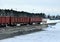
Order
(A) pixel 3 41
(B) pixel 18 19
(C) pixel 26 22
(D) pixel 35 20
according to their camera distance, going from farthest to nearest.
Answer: (D) pixel 35 20 → (C) pixel 26 22 → (B) pixel 18 19 → (A) pixel 3 41

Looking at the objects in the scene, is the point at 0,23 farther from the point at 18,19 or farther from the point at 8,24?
the point at 18,19

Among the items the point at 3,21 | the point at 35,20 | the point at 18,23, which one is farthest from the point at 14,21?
the point at 35,20

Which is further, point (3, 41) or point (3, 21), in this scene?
point (3, 21)

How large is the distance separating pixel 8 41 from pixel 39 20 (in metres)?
46.1

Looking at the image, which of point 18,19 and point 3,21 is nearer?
point 3,21

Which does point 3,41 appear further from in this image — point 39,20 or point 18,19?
point 39,20

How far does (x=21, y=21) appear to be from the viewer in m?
53.5

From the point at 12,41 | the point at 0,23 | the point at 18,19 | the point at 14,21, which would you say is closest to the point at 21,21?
the point at 18,19

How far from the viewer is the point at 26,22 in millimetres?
57188

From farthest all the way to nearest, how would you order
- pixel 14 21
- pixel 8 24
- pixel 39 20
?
1. pixel 39 20
2. pixel 14 21
3. pixel 8 24

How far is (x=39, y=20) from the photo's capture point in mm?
70062

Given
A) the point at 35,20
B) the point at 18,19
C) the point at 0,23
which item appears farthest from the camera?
the point at 35,20

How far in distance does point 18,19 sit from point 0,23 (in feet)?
39.2

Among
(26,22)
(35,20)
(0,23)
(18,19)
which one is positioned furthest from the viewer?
(35,20)
